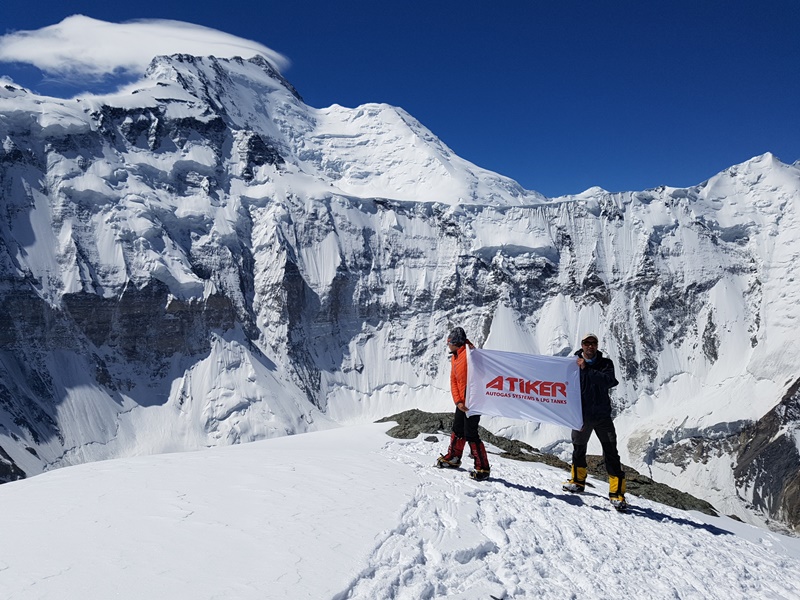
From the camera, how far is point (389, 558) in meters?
7.15

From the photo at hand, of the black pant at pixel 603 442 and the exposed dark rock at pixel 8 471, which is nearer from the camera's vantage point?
the black pant at pixel 603 442

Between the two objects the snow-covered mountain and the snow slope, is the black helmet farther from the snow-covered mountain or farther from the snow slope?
the snow-covered mountain

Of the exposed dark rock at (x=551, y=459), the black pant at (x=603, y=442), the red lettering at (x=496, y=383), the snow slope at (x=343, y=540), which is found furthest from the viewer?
the exposed dark rock at (x=551, y=459)

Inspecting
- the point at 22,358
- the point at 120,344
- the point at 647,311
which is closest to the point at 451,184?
the point at 647,311

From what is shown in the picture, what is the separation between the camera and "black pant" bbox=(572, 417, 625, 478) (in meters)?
11.5

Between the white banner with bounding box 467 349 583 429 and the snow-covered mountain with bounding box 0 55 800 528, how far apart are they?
91986 mm

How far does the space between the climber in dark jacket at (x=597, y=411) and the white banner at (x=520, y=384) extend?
704 mm

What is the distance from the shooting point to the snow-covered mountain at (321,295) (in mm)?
105625

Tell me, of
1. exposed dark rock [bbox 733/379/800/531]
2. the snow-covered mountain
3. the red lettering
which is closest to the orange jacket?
the red lettering

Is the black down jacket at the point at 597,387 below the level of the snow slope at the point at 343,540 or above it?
above

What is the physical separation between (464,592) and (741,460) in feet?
395

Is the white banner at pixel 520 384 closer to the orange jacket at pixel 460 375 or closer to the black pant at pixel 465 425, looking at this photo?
the black pant at pixel 465 425

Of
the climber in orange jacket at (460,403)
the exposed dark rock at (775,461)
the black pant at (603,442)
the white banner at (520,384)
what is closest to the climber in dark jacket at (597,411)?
the black pant at (603,442)

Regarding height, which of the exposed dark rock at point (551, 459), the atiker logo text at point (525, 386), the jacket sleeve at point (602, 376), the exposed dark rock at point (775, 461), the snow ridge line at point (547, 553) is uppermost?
the jacket sleeve at point (602, 376)
